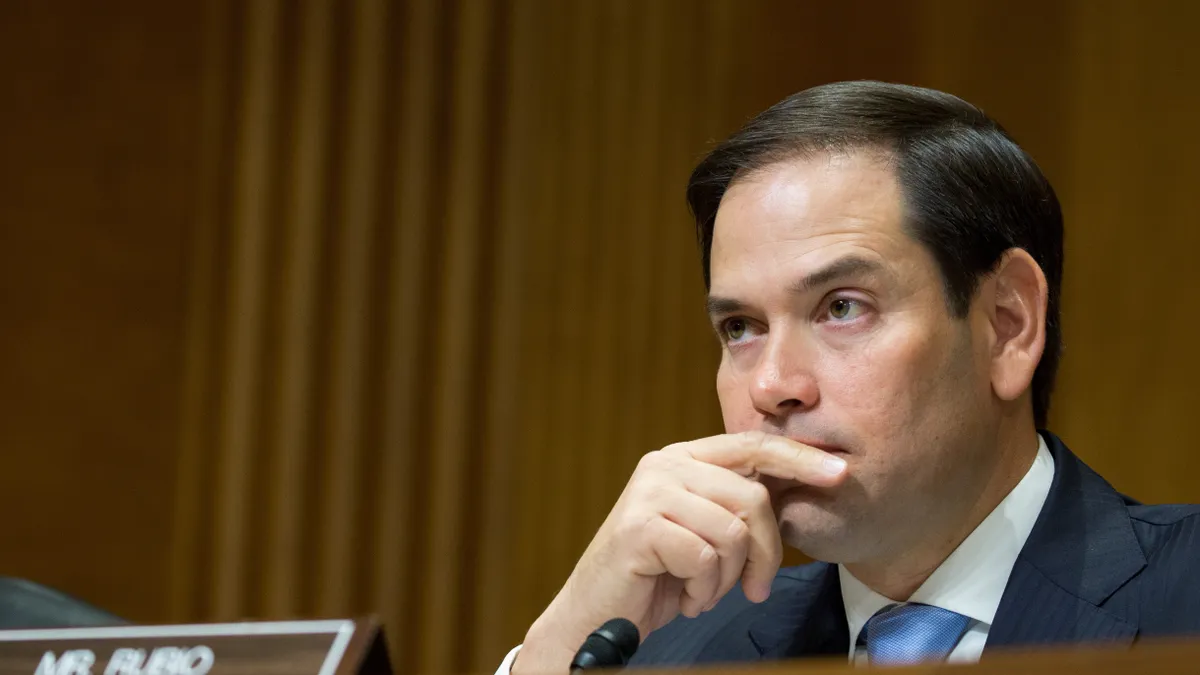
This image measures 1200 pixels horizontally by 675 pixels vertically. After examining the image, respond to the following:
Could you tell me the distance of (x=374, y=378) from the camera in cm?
297

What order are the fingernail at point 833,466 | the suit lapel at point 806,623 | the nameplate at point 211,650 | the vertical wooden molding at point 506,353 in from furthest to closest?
the vertical wooden molding at point 506,353
the suit lapel at point 806,623
the fingernail at point 833,466
the nameplate at point 211,650

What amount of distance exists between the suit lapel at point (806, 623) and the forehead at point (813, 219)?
0.44 meters

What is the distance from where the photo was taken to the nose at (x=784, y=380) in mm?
1414

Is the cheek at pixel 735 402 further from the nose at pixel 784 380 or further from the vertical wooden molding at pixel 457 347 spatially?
the vertical wooden molding at pixel 457 347

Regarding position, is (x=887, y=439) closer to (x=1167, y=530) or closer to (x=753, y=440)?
(x=753, y=440)

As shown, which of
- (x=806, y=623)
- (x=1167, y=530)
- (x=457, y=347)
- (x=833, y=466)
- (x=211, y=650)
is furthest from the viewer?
(x=457, y=347)

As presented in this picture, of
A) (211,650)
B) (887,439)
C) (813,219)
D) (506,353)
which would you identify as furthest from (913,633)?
(506,353)

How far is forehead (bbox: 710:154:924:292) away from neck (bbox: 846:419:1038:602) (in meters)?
0.28

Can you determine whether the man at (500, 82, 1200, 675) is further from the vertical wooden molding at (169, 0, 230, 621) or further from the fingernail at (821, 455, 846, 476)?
the vertical wooden molding at (169, 0, 230, 621)

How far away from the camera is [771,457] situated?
1.40 metres

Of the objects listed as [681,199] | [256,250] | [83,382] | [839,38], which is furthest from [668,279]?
[83,382]

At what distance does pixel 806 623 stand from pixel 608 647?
0.52m

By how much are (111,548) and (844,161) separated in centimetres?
216

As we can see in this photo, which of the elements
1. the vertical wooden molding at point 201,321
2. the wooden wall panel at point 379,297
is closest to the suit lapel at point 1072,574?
the wooden wall panel at point 379,297
